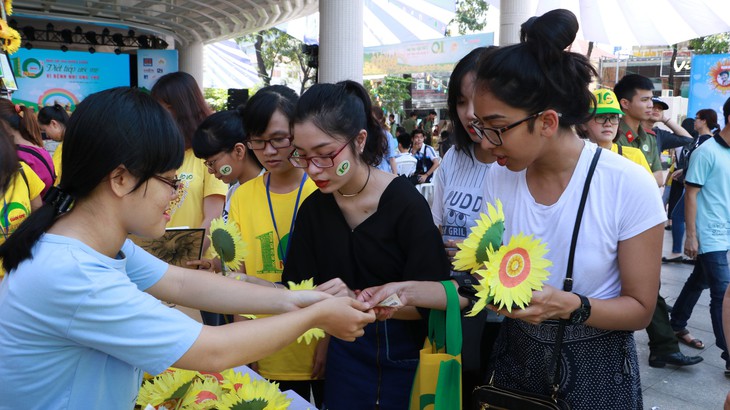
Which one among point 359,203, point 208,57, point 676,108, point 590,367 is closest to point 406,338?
point 359,203

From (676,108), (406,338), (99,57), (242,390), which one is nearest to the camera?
(242,390)

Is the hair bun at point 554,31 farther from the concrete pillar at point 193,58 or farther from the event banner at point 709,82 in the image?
the concrete pillar at point 193,58

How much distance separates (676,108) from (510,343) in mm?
20429

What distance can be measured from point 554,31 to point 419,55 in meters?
15.8

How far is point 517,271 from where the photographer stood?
154cm

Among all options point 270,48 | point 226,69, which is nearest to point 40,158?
point 226,69

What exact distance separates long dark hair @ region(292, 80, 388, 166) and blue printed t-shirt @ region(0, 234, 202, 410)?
0.93m

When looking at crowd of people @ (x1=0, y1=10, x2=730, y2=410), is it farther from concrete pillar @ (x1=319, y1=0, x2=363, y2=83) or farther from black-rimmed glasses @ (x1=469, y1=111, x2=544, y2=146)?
concrete pillar @ (x1=319, y1=0, x2=363, y2=83)

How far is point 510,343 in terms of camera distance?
188 centimetres

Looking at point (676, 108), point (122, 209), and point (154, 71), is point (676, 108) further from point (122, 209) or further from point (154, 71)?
Answer: point (122, 209)

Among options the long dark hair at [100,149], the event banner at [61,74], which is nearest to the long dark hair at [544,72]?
the long dark hair at [100,149]

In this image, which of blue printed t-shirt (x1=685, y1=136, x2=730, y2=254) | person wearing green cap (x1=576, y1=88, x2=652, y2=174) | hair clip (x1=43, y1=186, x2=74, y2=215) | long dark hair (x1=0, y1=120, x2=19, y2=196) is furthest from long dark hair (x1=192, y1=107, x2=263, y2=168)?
blue printed t-shirt (x1=685, y1=136, x2=730, y2=254)

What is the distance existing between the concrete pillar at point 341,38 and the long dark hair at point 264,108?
6.55m

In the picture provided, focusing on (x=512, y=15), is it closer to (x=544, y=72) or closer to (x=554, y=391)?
(x=544, y=72)
